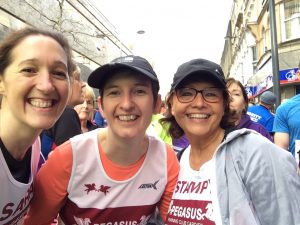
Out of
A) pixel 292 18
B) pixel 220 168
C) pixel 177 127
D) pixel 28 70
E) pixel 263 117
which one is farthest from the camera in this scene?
pixel 292 18

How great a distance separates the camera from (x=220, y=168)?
1.90 metres

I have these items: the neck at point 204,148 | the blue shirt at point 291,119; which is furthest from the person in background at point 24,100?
the blue shirt at point 291,119

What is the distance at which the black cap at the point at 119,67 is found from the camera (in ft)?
7.30

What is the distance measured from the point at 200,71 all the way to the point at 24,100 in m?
1.05

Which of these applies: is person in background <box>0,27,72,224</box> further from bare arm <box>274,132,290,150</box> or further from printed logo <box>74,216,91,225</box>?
bare arm <box>274,132,290,150</box>

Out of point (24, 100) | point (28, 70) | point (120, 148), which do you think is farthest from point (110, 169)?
point (28, 70)

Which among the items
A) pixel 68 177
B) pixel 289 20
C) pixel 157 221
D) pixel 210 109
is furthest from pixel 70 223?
pixel 289 20

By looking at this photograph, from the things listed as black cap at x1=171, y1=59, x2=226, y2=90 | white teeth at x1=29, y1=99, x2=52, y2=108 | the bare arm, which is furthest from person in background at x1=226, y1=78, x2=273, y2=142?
white teeth at x1=29, y1=99, x2=52, y2=108

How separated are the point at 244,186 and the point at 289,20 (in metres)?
Result: 18.6

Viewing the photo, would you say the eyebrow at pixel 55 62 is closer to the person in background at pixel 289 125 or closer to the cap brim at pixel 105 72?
the cap brim at pixel 105 72

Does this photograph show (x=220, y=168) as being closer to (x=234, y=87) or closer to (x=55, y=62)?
(x=55, y=62)

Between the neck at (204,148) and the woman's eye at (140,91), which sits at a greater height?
the woman's eye at (140,91)

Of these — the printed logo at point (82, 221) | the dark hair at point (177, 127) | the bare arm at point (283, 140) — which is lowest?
the printed logo at point (82, 221)

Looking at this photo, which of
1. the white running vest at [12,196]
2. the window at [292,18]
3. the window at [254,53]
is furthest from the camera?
the window at [254,53]
